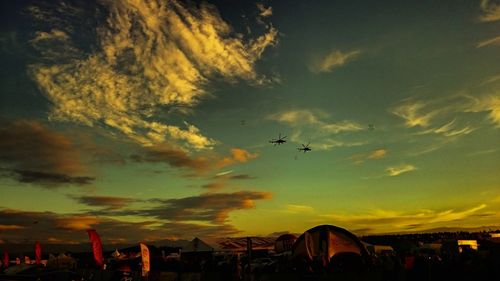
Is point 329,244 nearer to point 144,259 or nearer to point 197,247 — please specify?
point 144,259

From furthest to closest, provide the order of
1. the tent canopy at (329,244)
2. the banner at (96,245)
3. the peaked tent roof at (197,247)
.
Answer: the peaked tent roof at (197,247) → the tent canopy at (329,244) → the banner at (96,245)

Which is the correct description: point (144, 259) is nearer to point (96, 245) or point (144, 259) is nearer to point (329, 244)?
point (96, 245)

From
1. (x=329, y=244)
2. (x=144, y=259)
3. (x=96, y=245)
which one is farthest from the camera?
(x=329, y=244)

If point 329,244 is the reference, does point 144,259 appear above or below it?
below

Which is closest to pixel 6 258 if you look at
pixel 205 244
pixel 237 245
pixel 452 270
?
pixel 205 244

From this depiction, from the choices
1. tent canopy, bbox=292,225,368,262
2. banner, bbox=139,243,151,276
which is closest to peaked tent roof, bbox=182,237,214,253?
tent canopy, bbox=292,225,368,262

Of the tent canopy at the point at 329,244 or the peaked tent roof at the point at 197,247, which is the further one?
the peaked tent roof at the point at 197,247

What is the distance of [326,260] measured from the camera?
3038 cm

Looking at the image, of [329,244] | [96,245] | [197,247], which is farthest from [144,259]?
[197,247]

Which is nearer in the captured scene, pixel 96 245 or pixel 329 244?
pixel 96 245

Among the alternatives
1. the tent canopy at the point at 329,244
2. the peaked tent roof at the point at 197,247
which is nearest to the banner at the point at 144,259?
the tent canopy at the point at 329,244

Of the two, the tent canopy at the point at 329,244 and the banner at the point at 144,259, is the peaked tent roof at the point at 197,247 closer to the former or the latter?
the tent canopy at the point at 329,244

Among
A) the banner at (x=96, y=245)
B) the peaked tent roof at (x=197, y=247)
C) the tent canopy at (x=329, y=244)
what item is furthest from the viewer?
the peaked tent roof at (x=197, y=247)

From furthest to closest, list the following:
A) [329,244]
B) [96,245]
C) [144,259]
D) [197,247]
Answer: [197,247]
[329,244]
[96,245]
[144,259]
